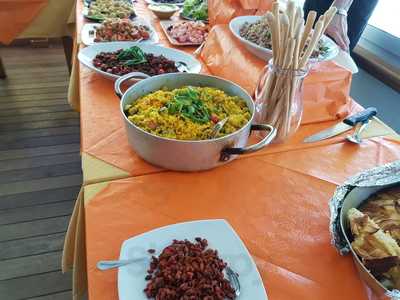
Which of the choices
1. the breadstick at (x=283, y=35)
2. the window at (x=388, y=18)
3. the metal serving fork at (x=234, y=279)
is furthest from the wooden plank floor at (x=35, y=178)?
the window at (x=388, y=18)

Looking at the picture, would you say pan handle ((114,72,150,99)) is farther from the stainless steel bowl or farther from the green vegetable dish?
the green vegetable dish

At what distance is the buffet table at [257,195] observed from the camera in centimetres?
56

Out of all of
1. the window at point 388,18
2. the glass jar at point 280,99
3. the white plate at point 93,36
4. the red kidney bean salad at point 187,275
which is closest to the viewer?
the red kidney bean salad at point 187,275

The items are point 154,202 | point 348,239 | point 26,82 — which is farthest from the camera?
point 26,82

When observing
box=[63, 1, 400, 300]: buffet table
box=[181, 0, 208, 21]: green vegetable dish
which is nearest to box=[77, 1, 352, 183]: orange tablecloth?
box=[63, 1, 400, 300]: buffet table

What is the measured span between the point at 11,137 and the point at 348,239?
1.81m

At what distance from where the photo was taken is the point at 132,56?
1.08 metres

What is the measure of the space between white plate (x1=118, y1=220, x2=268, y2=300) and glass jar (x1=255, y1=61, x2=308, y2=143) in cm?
31

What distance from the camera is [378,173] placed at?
61 centimetres

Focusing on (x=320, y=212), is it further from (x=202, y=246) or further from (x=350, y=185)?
(x=202, y=246)

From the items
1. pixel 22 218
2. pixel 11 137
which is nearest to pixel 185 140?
pixel 22 218

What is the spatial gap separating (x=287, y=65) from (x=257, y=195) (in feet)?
0.86

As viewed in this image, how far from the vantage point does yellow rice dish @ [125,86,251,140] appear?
0.70 meters

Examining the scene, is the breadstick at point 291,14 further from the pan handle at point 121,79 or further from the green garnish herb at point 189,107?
the pan handle at point 121,79
